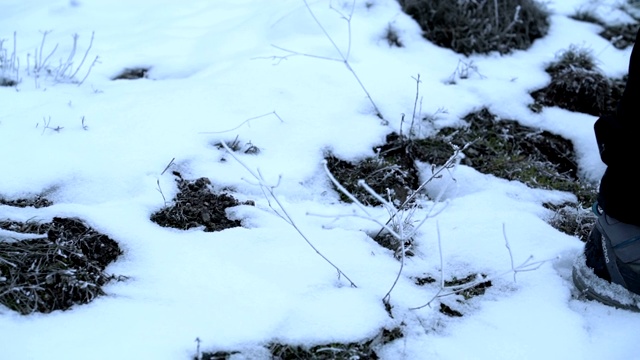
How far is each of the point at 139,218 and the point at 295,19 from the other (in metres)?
2.01

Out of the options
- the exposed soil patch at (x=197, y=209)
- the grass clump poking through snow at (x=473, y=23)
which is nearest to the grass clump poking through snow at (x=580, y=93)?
the grass clump poking through snow at (x=473, y=23)

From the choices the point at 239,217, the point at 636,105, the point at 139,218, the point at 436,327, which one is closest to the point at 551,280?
the point at 436,327

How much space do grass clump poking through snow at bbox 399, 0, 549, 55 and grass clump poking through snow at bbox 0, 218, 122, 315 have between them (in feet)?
8.71

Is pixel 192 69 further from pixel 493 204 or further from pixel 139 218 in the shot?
pixel 493 204

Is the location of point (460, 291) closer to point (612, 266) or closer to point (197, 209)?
point (612, 266)

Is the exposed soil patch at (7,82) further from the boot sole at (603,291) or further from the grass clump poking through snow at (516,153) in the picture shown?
the boot sole at (603,291)

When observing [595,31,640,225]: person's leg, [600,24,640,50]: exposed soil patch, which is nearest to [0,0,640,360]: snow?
[600,24,640,50]: exposed soil patch

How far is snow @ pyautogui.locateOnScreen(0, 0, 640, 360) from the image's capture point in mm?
1840

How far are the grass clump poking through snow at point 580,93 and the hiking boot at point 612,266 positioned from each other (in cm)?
140

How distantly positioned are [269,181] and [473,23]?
6.86ft

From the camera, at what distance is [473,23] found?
3.77 meters

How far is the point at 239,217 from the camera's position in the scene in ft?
7.65

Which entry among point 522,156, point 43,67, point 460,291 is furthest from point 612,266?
point 43,67

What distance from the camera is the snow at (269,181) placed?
184 cm
